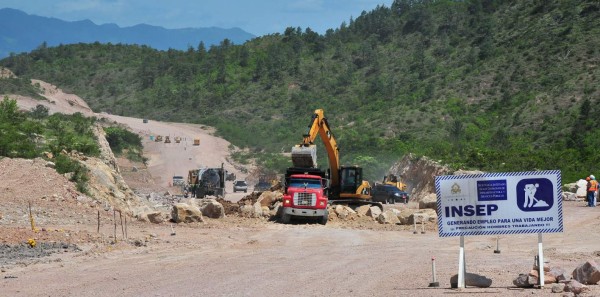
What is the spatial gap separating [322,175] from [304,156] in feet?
3.57

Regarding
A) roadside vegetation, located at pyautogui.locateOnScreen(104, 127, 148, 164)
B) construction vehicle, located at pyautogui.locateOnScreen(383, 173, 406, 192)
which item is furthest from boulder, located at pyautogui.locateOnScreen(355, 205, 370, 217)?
roadside vegetation, located at pyautogui.locateOnScreen(104, 127, 148, 164)

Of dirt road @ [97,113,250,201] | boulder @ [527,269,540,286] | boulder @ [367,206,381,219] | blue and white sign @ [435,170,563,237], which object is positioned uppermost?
dirt road @ [97,113,250,201]

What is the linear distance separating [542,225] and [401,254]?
859 centimetres

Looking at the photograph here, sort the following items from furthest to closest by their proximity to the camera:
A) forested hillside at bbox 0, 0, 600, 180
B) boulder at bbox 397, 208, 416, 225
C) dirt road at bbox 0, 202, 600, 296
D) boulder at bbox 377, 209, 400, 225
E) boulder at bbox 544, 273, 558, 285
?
forested hillside at bbox 0, 0, 600, 180
boulder at bbox 377, 209, 400, 225
boulder at bbox 397, 208, 416, 225
dirt road at bbox 0, 202, 600, 296
boulder at bbox 544, 273, 558, 285

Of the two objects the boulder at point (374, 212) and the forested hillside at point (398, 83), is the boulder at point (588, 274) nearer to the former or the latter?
the boulder at point (374, 212)

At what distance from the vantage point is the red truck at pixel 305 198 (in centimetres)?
3425

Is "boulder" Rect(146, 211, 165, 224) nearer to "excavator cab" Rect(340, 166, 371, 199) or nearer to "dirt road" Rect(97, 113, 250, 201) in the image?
"excavator cab" Rect(340, 166, 371, 199)

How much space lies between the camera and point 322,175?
116 ft

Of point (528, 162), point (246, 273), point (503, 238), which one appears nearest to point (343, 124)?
point (528, 162)

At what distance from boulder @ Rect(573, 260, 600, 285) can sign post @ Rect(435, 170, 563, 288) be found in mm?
1008

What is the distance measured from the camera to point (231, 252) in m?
24.7

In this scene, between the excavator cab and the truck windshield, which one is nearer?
the truck windshield

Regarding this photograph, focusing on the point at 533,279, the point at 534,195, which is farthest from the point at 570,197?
the point at 534,195

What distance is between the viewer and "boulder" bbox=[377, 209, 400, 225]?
117ft
